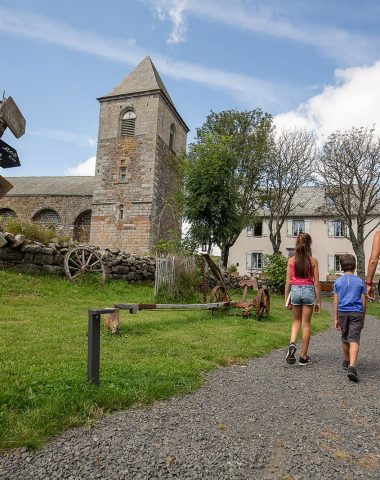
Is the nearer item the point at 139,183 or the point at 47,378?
the point at 47,378

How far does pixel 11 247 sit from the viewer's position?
438 inches

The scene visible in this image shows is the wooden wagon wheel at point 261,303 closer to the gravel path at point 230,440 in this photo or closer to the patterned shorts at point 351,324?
the patterned shorts at point 351,324

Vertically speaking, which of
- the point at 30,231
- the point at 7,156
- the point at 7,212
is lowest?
the point at 7,156

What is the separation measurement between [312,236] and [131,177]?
15.5 m

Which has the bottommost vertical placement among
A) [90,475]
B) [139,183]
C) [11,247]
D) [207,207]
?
[90,475]

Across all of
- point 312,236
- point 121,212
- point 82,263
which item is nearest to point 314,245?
point 312,236

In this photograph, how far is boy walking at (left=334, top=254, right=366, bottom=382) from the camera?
4.55 metres

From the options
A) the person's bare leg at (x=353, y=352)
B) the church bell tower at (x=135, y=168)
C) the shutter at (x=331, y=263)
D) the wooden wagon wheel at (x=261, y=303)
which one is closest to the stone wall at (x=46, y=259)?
the wooden wagon wheel at (x=261, y=303)

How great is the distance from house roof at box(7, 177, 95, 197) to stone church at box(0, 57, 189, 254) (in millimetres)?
291

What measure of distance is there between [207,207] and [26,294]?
12013mm

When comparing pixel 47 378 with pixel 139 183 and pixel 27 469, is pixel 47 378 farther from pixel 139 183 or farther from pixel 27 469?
pixel 139 183

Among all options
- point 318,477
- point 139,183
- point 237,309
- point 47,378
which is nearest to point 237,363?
point 47,378

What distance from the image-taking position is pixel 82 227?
98.6 feet

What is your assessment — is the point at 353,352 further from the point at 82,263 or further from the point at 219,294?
the point at 82,263
